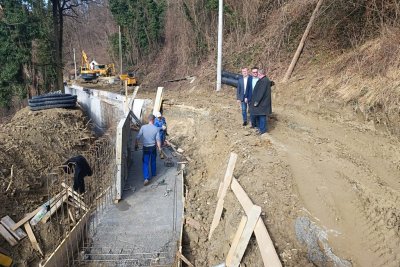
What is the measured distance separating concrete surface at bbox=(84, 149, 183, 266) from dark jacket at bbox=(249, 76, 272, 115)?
2.67 meters

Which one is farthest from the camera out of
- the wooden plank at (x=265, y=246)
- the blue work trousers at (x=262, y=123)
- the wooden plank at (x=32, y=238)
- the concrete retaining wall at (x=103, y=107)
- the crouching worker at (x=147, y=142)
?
the concrete retaining wall at (x=103, y=107)

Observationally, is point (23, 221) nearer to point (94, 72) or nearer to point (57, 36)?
point (57, 36)

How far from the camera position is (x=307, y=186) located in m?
6.26

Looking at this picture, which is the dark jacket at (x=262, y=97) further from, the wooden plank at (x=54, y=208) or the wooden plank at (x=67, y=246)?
the wooden plank at (x=54, y=208)

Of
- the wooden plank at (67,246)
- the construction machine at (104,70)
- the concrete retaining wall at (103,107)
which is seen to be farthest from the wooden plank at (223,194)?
the construction machine at (104,70)

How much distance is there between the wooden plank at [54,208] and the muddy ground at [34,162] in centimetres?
13

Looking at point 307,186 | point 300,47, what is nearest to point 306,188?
point 307,186

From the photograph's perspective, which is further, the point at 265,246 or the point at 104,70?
the point at 104,70

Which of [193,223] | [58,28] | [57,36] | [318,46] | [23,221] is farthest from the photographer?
[58,28]

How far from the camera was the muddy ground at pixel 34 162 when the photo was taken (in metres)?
7.38

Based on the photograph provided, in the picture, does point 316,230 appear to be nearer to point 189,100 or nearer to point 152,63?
point 189,100

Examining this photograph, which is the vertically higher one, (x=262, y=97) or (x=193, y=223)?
(x=262, y=97)

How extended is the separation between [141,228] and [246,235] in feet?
9.68

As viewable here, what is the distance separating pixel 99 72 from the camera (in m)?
37.9
